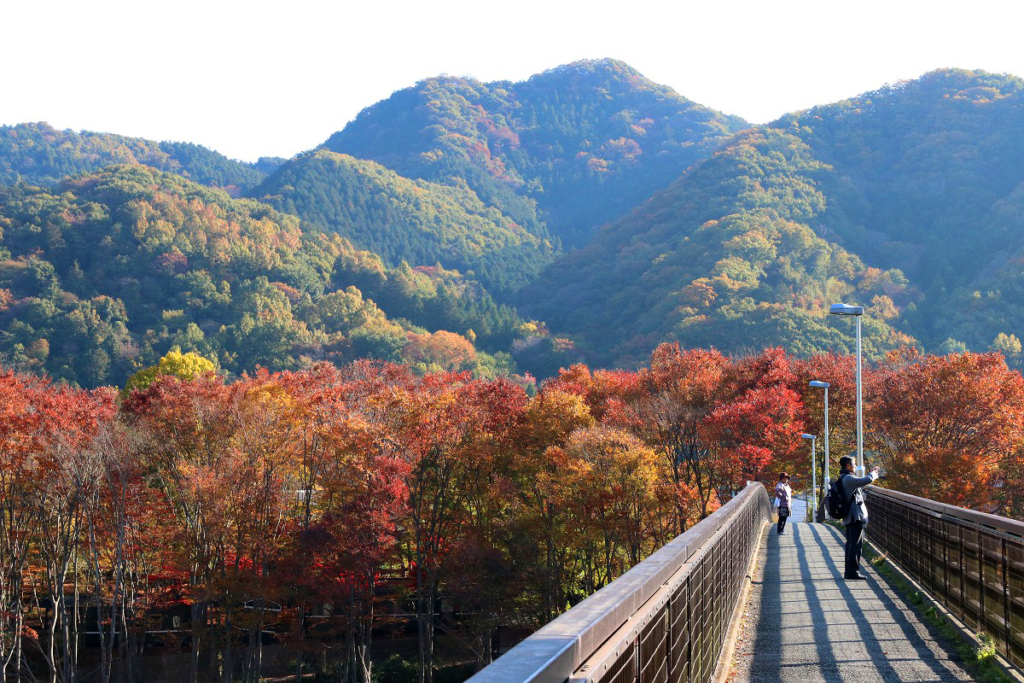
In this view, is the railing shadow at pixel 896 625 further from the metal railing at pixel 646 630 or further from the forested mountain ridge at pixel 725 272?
the forested mountain ridge at pixel 725 272

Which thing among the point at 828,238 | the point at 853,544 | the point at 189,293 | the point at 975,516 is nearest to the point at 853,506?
the point at 853,544

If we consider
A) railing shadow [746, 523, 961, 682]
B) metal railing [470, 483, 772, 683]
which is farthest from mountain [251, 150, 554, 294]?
metal railing [470, 483, 772, 683]

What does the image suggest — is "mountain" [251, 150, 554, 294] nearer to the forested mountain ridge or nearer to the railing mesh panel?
the forested mountain ridge

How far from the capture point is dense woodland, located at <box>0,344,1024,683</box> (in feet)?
119

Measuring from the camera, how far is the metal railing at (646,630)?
8.25ft

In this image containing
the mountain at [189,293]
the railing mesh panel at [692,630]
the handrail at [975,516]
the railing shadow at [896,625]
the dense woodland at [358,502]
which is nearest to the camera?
the railing mesh panel at [692,630]

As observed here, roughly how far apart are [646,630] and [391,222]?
190m

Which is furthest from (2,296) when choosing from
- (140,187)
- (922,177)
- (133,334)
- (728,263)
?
(922,177)

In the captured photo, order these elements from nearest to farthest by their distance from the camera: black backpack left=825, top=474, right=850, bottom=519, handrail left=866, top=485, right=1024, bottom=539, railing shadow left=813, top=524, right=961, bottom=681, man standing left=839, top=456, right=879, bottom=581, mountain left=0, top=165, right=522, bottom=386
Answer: handrail left=866, top=485, right=1024, bottom=539
railing shadow left=813, top=524, right=961, bottom=681
man standing left=839, top=456, right=879, bottom=581
black backpack left=825, top=474, right=850, bottom=519
mountain left=0, top=165, right=522, bottom=386

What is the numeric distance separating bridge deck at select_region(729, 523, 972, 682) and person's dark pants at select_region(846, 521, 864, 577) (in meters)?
0.23

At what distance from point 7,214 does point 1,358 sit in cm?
4068

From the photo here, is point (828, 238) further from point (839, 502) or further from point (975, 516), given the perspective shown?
point (975, 516)

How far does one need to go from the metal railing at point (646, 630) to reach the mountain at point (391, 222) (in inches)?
6725

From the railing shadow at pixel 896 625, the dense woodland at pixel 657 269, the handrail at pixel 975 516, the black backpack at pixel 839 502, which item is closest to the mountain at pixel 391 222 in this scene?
the dense woodland at pixel 657 269
